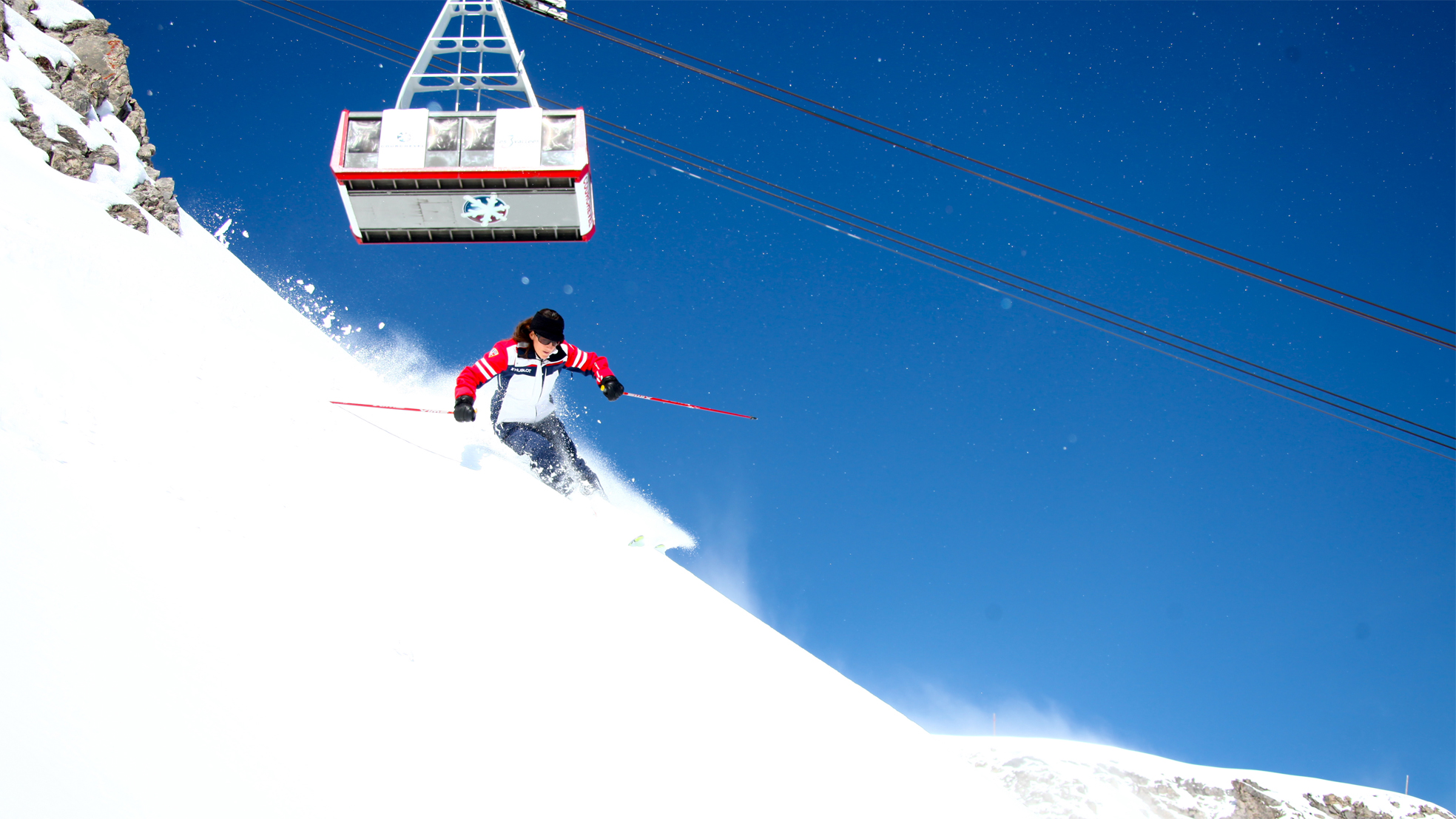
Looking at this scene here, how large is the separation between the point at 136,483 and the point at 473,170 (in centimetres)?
480

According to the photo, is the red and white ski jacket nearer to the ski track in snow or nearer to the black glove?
the black glove

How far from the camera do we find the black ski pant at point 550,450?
748cm

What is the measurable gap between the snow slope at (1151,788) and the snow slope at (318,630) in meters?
49.7

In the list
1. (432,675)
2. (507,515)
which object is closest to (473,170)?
(507,515)

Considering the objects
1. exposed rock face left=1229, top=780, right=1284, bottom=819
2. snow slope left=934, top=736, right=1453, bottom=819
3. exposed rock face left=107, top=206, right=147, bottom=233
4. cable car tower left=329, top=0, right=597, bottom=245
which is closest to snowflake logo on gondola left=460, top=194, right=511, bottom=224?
cable car tower left=329, top=0, right=597, bottom=245

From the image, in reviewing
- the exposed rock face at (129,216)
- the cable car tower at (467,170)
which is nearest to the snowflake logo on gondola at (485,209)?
the cable car tower at (467,170)

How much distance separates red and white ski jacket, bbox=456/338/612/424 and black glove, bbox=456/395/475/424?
258 millimetres

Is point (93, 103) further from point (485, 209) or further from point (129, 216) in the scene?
point (485, 209)

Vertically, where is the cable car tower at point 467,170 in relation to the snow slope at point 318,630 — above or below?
above

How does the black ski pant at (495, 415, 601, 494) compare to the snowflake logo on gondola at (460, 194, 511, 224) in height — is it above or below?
below

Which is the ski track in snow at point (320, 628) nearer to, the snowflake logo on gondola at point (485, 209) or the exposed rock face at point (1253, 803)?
the snowflake logo on gondola at point (485, 209)

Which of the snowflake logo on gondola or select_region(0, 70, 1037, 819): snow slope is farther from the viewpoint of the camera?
the snowflake logo on gondola

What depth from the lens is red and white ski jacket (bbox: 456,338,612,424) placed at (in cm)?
736

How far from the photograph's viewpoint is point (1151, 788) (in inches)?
2420
